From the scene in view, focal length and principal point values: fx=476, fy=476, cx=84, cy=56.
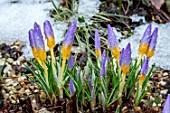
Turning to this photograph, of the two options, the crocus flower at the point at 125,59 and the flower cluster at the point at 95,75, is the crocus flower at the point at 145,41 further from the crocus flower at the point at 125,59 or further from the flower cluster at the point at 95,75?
the crocus flower at the point at 125,59

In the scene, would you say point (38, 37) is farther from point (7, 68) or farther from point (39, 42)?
point (7, 68)

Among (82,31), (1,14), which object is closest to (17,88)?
(82,31)

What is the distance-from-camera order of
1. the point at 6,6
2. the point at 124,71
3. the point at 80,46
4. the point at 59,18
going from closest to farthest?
1. the point at 124,71
2. the point at 80,46
3. the point at 59,18
4. the point at 6,6

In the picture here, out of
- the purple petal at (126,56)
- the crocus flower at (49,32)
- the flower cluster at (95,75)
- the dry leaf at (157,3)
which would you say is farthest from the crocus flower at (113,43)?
the dry leaf at (157,3)

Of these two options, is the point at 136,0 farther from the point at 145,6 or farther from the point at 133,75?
the point at 133,75

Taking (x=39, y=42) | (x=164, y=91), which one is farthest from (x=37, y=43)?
(x=164, y=91)

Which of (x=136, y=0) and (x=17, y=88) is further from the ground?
(x=136, y=0)

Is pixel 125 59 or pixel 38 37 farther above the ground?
pixel 38 37

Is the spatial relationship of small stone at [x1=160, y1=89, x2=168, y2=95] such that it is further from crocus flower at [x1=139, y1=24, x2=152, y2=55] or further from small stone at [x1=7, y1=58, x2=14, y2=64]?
small stone at [x1=7, y1=58, x2=14, y2=64]
